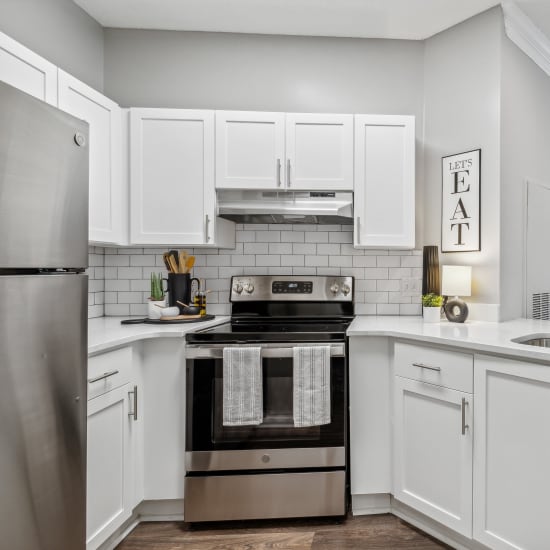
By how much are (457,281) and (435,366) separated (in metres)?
0.68

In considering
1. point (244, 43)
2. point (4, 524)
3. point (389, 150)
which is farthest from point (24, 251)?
point (244, 43)

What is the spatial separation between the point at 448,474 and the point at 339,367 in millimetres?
630

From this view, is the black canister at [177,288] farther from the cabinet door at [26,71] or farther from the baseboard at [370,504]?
the baseboard at [370,504]

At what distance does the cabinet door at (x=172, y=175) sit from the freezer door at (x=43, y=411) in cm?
127

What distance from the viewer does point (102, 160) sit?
2201mm

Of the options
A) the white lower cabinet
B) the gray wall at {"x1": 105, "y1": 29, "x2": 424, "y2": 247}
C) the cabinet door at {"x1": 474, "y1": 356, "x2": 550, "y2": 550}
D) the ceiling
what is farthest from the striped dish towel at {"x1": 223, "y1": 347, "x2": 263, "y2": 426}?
the ceiling

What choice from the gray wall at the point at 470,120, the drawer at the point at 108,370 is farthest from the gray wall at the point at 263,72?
the drawer at the point at 108,370

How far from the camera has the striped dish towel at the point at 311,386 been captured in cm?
197

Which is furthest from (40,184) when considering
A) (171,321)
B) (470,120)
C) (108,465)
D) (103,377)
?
(470,120)

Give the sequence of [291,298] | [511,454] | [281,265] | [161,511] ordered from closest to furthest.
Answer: [511,454], [161,511], [291,298], [281,265]

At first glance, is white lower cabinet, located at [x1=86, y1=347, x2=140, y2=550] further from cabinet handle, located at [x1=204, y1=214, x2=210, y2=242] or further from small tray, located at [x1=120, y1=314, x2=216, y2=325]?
cabinet handle, located at [x1=204, y1=214, x2=210, y2=242]

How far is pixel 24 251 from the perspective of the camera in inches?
37.6

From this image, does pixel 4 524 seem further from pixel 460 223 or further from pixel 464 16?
pixel 464 16

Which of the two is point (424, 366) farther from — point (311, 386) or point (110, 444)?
point (110, 444)
